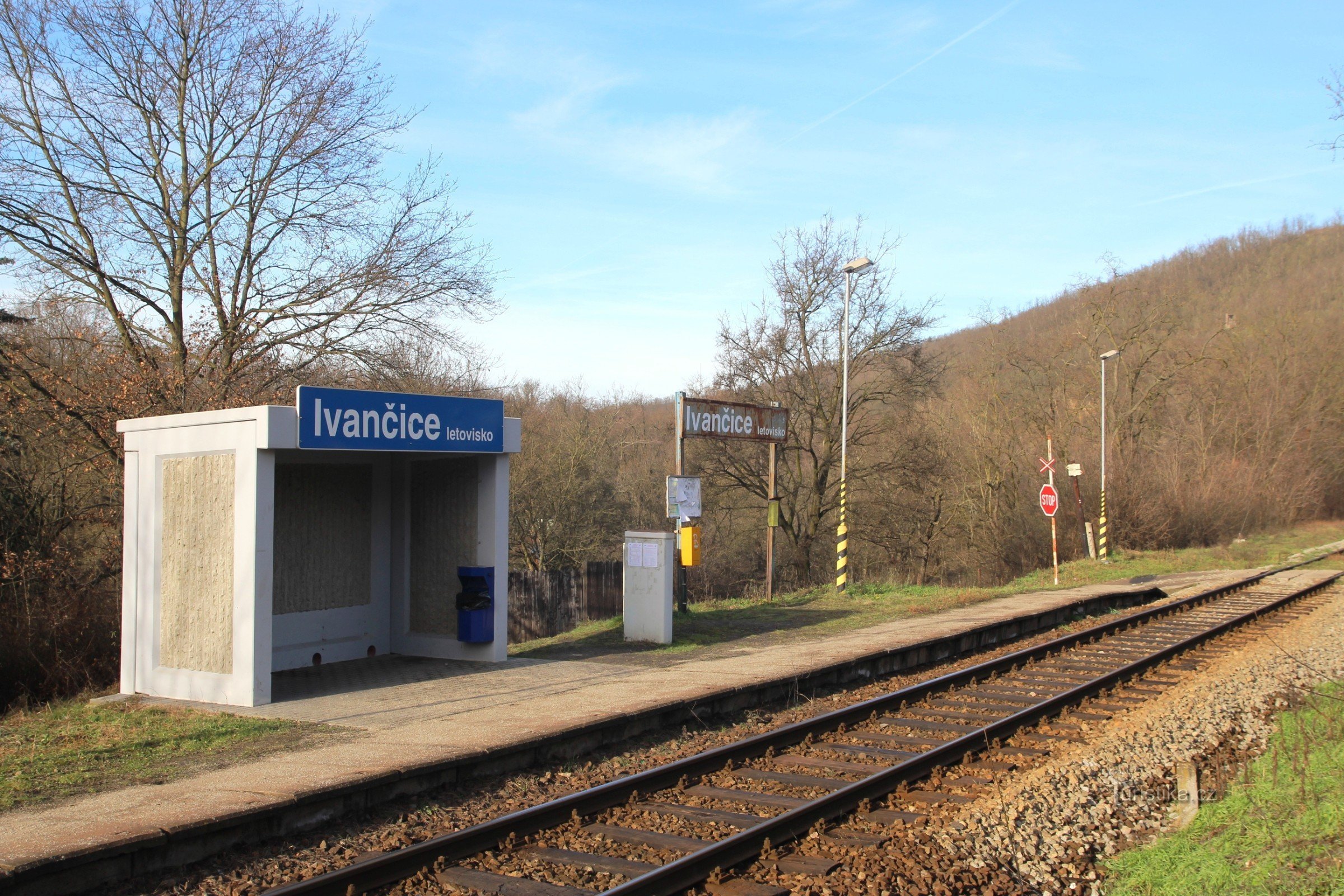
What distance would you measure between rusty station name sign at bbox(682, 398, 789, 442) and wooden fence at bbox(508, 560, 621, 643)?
542 cm

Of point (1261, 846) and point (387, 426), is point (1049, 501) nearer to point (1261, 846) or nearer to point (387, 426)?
point (387, 426)

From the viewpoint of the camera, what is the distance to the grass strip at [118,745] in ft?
23.1

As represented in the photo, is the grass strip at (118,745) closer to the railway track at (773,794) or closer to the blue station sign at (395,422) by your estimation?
the railway track at (773,794)

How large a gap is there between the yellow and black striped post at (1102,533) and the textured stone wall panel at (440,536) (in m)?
23.5

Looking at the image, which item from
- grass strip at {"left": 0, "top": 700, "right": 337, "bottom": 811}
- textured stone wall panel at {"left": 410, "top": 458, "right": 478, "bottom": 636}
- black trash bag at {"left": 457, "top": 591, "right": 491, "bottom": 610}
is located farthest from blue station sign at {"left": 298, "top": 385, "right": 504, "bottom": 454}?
grass strip at {"left": 0, "top": 700, "right": 337, "bottom": 811}

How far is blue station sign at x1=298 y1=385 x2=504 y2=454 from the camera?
10016 mm

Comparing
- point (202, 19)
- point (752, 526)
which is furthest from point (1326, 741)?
point (752, 526)

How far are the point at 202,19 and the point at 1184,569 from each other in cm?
2843

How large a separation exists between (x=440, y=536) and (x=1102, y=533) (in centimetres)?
2583

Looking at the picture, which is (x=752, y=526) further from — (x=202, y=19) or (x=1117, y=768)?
(x=1117, y=768)

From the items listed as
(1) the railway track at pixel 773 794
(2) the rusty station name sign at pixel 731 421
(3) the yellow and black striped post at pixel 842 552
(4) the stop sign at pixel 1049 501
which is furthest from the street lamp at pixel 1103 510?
(1) the railway track at pixel 773 794

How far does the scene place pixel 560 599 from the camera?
22.6 metres

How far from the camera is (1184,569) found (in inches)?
1146

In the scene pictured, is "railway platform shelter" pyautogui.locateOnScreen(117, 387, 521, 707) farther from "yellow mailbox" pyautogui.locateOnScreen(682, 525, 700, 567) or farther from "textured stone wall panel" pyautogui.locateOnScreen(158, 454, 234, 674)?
"yellow mailbox" pyautogui.locateOnScreen(682, 525, 700, 567)
